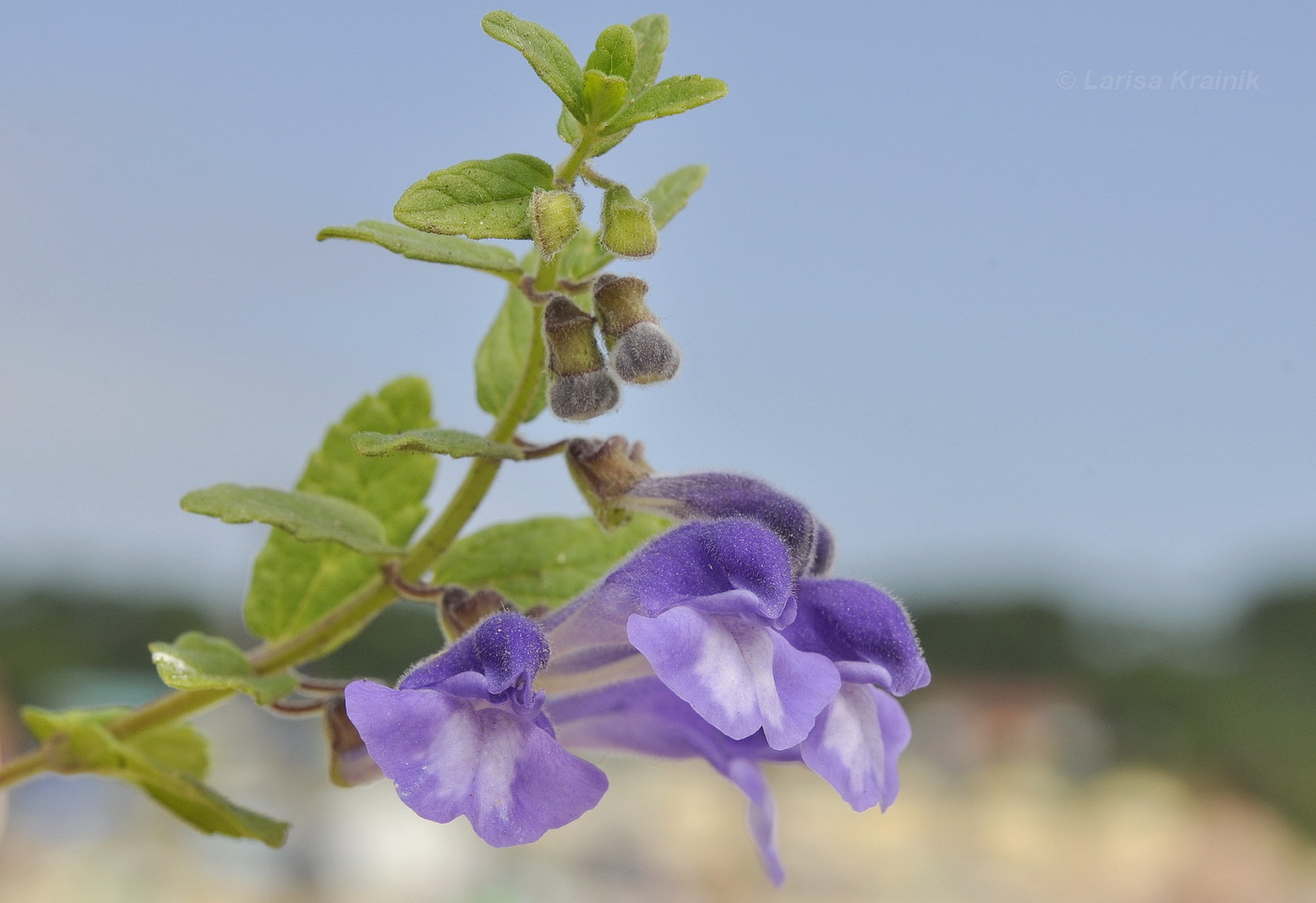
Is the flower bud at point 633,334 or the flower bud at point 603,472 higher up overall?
the flower bud at point 633,334

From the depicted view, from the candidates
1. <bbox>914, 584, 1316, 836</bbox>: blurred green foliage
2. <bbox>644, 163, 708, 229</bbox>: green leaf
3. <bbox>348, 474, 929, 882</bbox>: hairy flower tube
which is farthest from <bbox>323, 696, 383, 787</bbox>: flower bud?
<bbox>914, 584, 1316, 836</bbox>: blurred green foliage

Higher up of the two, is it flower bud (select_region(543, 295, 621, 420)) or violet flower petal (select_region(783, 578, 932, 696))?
flower bud (select_region(543, 295, 621, 420))

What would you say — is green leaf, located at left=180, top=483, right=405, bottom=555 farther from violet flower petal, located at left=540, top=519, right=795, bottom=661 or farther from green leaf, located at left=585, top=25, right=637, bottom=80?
green leaf, located at left=585, top=25, right=637, bottom=80

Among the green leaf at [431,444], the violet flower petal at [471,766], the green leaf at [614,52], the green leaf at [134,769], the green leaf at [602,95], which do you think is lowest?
the green leaf at [134,769]

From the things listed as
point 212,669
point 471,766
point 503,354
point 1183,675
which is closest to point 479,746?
point 471,766

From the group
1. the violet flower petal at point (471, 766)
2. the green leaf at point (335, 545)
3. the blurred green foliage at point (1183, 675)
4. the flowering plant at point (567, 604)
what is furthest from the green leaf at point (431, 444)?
the blurred green foliage at point (1183, 675)

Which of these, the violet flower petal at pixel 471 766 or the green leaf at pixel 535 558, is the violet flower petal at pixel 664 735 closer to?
the green leaf at pixel 535 558
